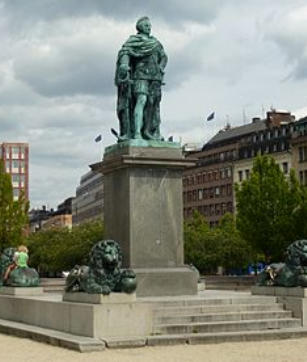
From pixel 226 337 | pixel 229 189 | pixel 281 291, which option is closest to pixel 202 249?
pixel 229 189

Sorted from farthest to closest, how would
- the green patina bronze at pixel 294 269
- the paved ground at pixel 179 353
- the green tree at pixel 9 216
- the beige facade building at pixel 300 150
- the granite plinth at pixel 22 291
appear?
the beige facade building at pixel 300 150, the green tree at pixel 9 216, the granite plinth at pixel 22 291, the green patina bronze at pixel 294 269, the paved ground at pixel 179 353

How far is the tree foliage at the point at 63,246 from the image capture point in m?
84.7

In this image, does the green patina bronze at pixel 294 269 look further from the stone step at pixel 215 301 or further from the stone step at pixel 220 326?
the stone step at pixel 220 326

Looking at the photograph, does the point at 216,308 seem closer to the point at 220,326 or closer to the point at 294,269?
the point at 220,326


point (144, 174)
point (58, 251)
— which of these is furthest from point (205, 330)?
point (58, 251)

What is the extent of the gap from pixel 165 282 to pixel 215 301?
250 cm

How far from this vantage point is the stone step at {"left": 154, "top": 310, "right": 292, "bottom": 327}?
1827 cm

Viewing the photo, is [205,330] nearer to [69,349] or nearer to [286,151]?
[69,349]

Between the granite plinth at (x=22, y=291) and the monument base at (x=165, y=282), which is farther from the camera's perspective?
the granite plinth at (x=22, y=291)

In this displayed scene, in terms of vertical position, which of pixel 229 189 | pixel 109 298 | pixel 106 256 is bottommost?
pixel 109 298

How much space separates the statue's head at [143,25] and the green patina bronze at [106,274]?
26.8ft

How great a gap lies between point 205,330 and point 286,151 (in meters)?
93.6

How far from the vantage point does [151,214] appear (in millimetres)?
22234

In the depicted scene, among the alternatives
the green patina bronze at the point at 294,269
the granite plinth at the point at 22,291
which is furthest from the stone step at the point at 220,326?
the granite plinth at the point at 22,291
